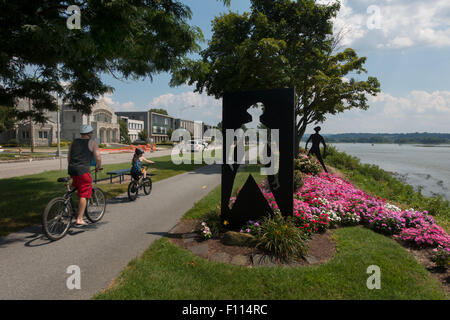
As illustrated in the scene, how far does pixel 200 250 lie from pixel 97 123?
54.0 m

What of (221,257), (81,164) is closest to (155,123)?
(81,164)

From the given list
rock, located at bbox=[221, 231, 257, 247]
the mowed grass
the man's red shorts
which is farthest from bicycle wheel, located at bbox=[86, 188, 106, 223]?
rock, located at bbox=[221, 231, 257, 247]

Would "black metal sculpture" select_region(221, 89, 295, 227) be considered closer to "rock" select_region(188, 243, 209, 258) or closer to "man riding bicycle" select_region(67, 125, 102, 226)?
"rock" select_region(188, 243, 209, 258)

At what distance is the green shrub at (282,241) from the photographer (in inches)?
161

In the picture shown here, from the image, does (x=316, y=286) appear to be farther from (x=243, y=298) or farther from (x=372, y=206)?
(x=372, y=206)

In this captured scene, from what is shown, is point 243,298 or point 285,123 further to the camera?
point 285,123

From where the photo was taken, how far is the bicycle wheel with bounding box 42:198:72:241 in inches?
180

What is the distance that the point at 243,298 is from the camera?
303 cm

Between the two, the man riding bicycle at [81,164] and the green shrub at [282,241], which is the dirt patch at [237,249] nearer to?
the green shrub at [282,241]

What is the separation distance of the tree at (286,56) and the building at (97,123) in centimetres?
3599

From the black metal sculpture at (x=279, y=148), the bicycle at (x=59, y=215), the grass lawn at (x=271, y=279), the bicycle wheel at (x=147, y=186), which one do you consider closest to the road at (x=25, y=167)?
the bicycle wheel at (x=147, y=186)
